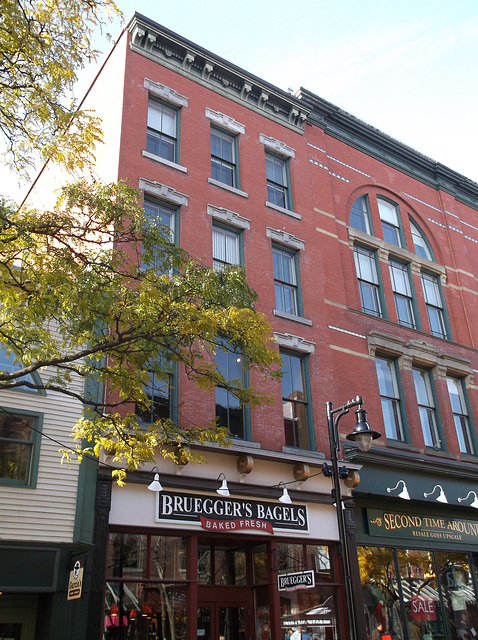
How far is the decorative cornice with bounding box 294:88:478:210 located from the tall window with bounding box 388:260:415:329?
4.82 metres

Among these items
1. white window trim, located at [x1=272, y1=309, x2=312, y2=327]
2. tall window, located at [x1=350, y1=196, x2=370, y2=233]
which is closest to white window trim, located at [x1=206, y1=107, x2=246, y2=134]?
tall window, located at [x1=350, y1=196, x2=370, y2=233]

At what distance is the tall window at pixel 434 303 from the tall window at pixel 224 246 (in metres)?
8.80

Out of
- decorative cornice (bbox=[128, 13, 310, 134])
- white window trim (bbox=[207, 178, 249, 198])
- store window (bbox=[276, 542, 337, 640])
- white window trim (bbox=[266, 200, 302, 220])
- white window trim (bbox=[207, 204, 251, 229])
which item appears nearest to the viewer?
store window (bbox=[276, 542, 337, 640])

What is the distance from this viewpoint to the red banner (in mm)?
13477

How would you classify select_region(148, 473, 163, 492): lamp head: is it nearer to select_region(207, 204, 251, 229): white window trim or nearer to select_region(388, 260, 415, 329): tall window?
select_region(207, 204, 251, 229): white window trim

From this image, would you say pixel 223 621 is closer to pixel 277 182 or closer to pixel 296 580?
pixel 296 580

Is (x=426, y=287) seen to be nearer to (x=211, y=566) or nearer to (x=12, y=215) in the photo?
(x=211, y=566)

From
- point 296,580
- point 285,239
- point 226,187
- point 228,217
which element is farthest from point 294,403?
point 226,187

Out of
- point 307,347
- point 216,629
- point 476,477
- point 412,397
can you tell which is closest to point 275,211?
point 307,347

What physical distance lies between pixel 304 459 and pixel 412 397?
6117mm

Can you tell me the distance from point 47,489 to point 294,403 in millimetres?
7354

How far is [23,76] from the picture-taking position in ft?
30.0

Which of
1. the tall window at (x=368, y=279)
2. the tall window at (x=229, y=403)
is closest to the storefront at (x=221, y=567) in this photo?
the tall window at (x=229, y=403)

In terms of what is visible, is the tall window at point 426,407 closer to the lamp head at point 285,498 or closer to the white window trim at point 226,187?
the lamp head at point 285,498
